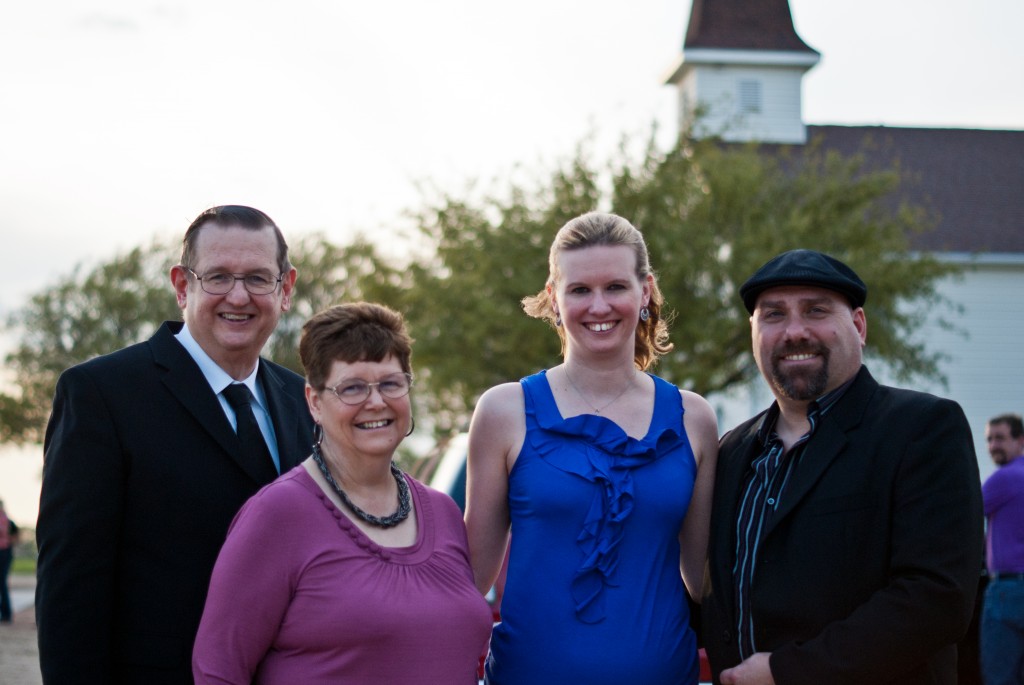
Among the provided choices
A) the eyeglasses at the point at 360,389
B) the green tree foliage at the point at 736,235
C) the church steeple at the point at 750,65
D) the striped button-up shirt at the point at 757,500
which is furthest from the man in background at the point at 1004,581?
the church steeple at the point at 750,65

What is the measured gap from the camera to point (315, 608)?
2973mm

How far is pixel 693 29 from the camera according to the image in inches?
1281

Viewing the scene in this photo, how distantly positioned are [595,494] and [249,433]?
42.0 inches

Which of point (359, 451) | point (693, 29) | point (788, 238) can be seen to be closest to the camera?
point (359, 451)

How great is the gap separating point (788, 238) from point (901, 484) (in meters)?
16.7

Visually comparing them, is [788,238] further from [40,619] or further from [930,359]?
[40,619]

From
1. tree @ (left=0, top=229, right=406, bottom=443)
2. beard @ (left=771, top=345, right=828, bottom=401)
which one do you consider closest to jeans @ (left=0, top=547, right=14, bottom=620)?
beard @ (left=771, top=345, right=828, bottom=401)

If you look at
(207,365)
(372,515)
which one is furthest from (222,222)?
(372,515)

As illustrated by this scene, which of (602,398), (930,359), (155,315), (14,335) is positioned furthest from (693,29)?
(602,398)

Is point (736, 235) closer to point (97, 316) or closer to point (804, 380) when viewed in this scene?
point (804, 380)

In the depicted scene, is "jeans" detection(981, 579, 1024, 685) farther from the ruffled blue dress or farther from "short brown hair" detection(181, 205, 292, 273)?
"short brown hair" detection(181, 205, 292, 273)

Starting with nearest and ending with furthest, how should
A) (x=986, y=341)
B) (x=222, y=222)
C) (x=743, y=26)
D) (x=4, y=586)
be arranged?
(x=222, y=222)
(x=4, y=586)
(x=986, y=341)
(x=743, y=26)

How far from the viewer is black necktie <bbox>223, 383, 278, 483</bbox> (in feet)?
11.7

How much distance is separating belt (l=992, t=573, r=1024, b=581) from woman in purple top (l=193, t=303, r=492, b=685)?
6.15 metres
